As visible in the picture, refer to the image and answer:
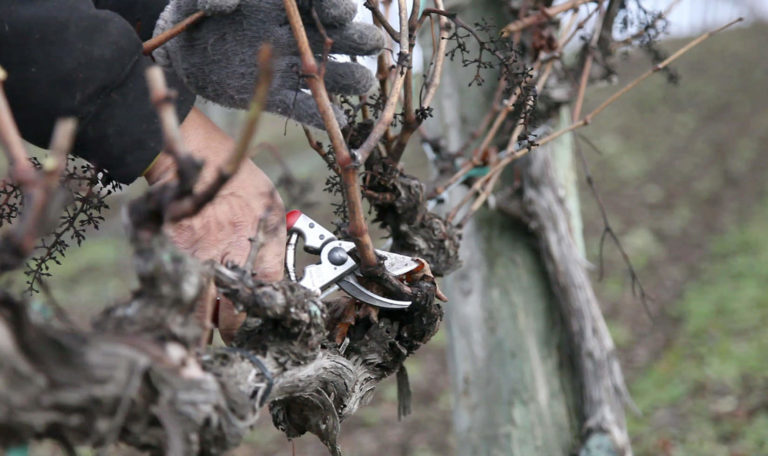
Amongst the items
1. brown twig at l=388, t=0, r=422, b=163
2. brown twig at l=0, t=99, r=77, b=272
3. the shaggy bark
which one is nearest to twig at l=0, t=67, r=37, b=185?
brown twig at l=0, t=99, r=77, b=272

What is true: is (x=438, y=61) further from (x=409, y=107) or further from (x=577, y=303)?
(x=577, y=303)

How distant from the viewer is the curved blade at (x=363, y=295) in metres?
1.67

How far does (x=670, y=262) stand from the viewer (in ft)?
30.1

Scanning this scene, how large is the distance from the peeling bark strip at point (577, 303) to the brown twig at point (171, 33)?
1.87 meters

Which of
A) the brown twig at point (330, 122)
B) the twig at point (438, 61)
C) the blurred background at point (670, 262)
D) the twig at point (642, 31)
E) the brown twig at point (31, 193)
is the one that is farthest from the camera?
the blurred background at point (670, 262)

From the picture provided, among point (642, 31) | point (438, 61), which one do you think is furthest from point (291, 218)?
point (642, 31)

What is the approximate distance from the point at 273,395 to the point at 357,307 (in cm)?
44

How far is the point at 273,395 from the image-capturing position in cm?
136

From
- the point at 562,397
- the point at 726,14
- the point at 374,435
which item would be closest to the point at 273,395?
the point at 562,397

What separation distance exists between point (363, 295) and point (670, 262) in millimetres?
8360

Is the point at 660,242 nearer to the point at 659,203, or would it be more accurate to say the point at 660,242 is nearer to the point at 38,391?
the point at 659,203

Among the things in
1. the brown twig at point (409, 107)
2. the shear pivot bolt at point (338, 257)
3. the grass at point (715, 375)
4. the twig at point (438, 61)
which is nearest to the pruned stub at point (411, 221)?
the brown twig at point (409, 107)

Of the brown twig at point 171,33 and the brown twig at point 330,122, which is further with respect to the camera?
the brown twig at point 171,33

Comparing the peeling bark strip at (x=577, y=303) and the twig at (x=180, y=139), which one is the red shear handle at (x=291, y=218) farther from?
the peeling bark strip at (x=577, y=303)
